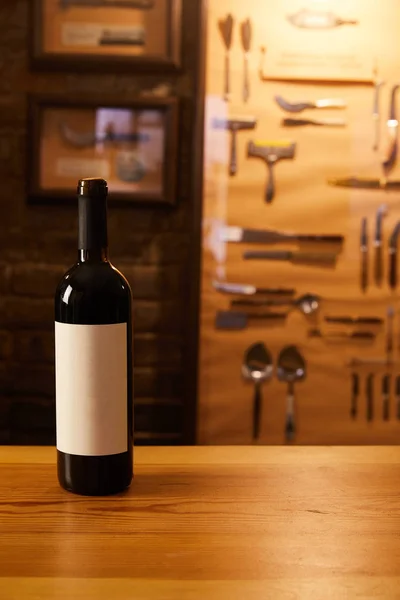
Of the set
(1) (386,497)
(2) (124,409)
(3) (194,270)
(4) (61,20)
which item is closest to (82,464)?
(2) (124,409)

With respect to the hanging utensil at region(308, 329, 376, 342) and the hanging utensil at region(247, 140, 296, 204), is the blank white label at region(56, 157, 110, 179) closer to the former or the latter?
the hanging utensil at region(247, 140, 296, 204)

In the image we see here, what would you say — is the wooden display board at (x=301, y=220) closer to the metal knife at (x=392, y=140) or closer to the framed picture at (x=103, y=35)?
the metal knife at (x=392, y=140)

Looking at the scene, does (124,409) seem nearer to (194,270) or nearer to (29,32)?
(194,270)

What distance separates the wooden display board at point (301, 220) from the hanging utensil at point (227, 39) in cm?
1

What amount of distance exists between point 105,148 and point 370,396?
1.10 metres

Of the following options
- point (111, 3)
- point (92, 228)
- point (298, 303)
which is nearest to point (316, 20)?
point (111, 3)

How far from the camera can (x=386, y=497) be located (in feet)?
2.77

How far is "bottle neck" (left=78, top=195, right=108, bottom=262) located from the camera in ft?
2.64

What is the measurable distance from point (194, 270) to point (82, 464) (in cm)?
137

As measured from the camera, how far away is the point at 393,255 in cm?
219

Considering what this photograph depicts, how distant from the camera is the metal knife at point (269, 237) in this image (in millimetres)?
2178

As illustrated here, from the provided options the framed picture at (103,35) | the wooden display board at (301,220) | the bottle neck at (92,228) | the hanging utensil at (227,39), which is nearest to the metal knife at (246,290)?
the wooden display board at (301,220)

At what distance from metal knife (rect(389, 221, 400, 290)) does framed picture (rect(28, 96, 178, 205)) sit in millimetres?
671

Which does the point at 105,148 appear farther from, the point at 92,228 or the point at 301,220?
the point at 92,228
